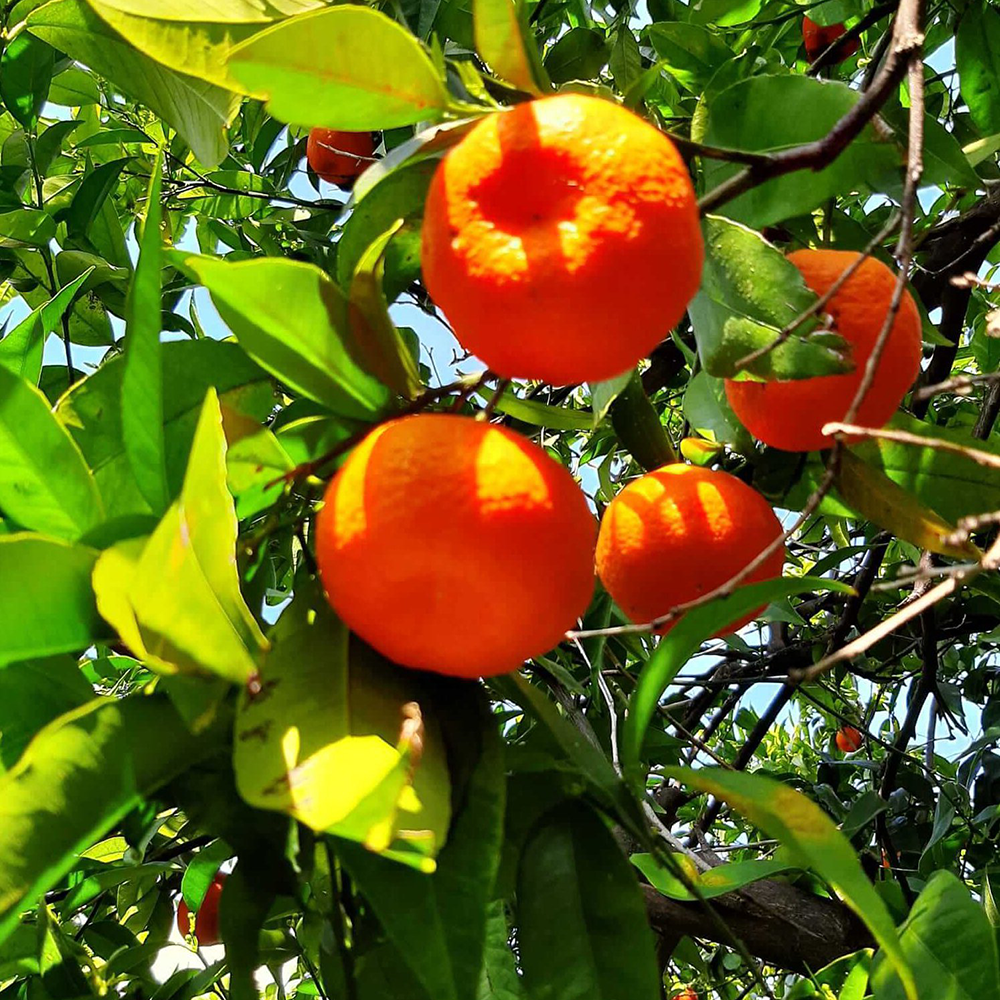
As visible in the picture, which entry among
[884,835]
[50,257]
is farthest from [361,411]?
[884,835]

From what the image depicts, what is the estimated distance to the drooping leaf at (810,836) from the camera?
1.71ft

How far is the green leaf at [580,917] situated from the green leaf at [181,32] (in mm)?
461

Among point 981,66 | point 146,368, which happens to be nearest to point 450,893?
point 146,368

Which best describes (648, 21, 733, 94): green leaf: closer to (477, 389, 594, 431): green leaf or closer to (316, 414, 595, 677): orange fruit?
(477, 389, 594, 431): green leaf

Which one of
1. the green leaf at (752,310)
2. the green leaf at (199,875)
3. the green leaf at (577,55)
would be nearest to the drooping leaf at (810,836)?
the green leaf at (752,310)

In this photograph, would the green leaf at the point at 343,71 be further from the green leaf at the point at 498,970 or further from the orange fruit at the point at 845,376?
the green leaf at the point at 498,970

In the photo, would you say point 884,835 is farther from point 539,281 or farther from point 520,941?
point 539,281

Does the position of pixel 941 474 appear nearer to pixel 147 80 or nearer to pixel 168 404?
pixel 168 404

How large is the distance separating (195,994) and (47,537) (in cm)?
69

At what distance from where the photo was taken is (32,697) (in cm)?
60

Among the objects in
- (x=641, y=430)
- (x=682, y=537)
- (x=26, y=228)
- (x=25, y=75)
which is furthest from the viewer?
(x=26, y=228)

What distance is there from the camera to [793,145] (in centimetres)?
69

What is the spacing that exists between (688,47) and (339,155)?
0.66m

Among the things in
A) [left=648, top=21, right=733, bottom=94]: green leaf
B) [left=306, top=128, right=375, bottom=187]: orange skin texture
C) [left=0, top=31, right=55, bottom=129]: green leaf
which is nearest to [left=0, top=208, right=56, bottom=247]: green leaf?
[left=0, top=31, right=55, bottom=129]: green leaf
